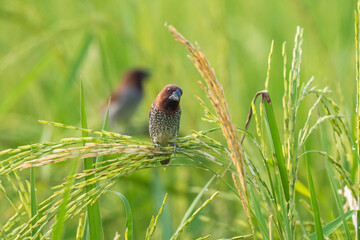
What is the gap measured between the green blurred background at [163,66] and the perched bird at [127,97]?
641mm

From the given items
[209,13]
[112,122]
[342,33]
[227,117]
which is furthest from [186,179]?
[227,117]

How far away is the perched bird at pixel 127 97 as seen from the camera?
5.73m

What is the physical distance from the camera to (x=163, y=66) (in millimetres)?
3822

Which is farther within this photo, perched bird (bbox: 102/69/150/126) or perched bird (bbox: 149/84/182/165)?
perched bird (bbox: 102/69/150/126)

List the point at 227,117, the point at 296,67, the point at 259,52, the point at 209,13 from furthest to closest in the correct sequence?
the point at 259,52 → the point at 209,13 → the point at 296,67 → the point at 227,117

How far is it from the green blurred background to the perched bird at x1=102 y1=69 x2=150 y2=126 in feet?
2.10

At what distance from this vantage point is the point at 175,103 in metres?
2.42

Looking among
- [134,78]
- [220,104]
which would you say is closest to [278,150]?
[220,104]

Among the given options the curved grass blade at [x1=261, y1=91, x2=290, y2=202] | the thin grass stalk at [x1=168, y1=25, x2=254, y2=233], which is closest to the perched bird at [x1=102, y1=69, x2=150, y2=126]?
the curved grass blade at [x1=261, y1=91, x2=290, y2=202]

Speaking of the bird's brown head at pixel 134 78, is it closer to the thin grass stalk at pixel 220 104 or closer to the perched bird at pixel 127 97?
the perched bird at pixel 127 97

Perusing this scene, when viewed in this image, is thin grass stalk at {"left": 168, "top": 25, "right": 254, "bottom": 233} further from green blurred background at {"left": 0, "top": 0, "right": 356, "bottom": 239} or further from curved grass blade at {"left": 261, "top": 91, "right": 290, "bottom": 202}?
green blurred background at {"left": 0, "top": 0, "right": 356, "bottom": 239}

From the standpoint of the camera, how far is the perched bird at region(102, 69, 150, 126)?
5726 millimetres

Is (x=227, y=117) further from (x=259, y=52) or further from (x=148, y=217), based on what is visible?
(x=259, y=52)

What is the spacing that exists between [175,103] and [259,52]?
2471mm
